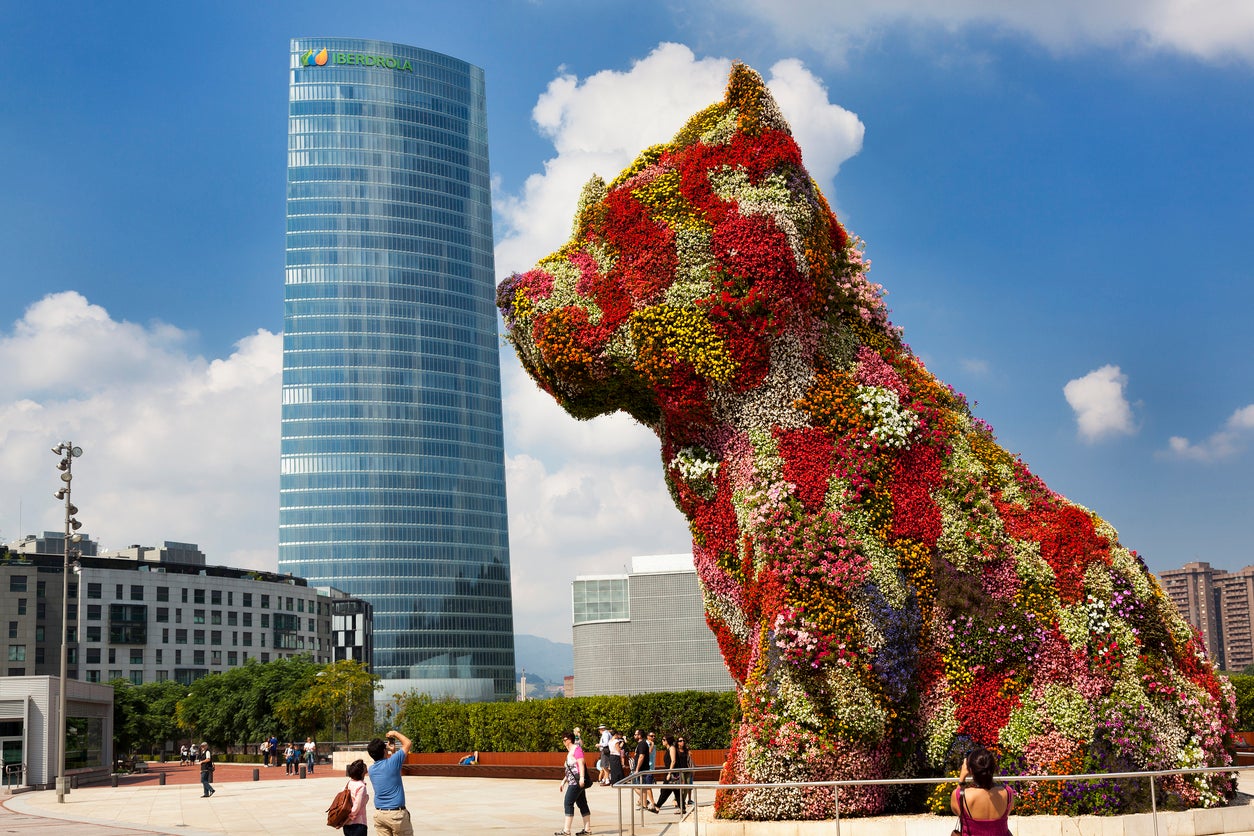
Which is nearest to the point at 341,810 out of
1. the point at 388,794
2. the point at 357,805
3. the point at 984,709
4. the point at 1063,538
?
the point at 357,805

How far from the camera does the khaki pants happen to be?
11.8 m

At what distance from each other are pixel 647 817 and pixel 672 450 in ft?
27.5

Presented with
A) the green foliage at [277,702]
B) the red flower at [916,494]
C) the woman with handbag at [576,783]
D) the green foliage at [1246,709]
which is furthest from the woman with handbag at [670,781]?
the green foliage at [277,702]

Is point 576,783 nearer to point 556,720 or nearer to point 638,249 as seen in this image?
point 638,249

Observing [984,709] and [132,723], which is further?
[132,723]

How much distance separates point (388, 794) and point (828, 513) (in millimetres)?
6463

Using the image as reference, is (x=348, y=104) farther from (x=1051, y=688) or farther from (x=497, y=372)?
(x=1051, y=688)

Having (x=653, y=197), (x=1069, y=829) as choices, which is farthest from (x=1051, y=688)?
(x=653, y=197)

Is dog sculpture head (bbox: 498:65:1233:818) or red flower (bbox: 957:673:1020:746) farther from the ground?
Result: dog sculpture head (bbox: 498:65:1233:818)

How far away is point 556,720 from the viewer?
36781 mm

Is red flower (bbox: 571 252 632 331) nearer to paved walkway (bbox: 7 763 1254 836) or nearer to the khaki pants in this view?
paved walkway (bbox: 7 763 1254 836)

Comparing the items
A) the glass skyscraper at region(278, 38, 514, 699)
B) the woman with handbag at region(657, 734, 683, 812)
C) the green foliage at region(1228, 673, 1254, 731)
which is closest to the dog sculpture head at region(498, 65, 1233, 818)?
the woman with handbag at region(657, 734, 683, 812)

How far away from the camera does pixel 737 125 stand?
16438mm

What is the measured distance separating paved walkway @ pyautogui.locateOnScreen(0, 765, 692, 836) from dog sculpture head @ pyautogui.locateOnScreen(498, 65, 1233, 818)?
3.07 metres
